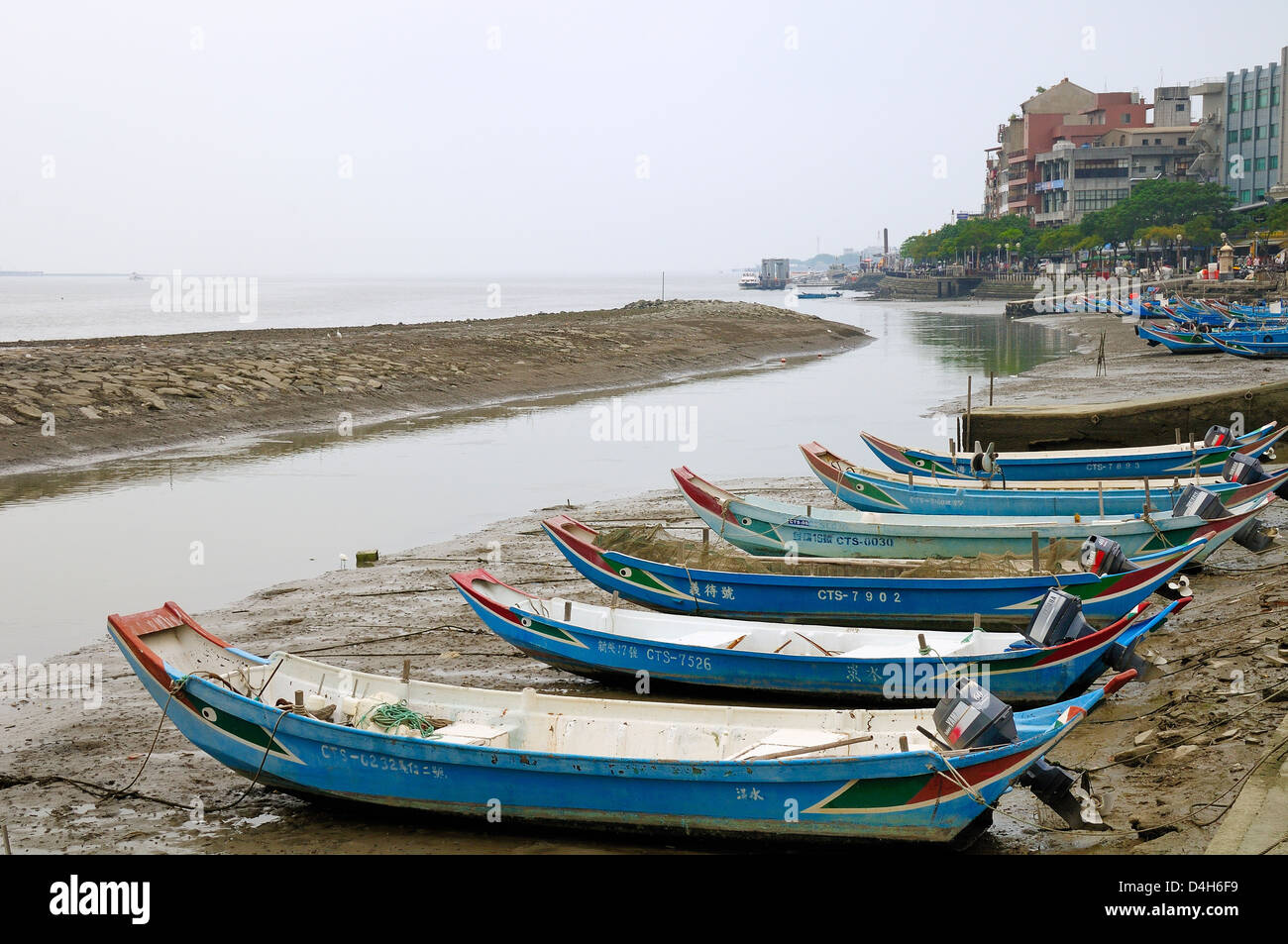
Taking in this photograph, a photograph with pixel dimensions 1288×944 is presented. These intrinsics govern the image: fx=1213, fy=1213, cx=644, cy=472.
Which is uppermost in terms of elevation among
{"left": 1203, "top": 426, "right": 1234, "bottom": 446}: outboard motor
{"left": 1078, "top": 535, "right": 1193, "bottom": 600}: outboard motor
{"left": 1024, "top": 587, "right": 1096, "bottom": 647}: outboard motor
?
{"left": 1203, "top": 426, "right": 1234, "bottom": 446}: outboard motor

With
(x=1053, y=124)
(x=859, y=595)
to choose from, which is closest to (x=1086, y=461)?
(x=859, y=595)

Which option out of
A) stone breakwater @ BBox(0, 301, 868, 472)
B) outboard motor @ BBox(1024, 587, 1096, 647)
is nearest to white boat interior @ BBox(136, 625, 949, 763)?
outboard motor @ BBox(1024, 587, 1096, 647)

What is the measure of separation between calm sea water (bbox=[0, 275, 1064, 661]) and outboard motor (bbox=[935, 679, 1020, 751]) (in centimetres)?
1060

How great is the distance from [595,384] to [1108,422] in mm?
24149

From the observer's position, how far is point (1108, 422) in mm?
22500

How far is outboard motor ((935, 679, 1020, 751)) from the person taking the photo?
8062 mm

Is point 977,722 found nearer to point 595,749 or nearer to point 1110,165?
point 595,749

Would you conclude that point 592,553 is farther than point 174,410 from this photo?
No

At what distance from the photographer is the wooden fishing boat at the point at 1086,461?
1962cm

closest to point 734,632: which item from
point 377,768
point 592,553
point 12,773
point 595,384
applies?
point 592,553

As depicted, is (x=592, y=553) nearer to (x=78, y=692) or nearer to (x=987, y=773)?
(x=78, y=692)

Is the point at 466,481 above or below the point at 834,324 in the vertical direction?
below

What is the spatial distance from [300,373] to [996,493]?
24.6 m

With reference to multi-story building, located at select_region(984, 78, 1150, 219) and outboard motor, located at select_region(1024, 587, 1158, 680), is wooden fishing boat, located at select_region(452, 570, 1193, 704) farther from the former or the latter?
multi-story building, located at select_region(984, 78, 1150, 219)
